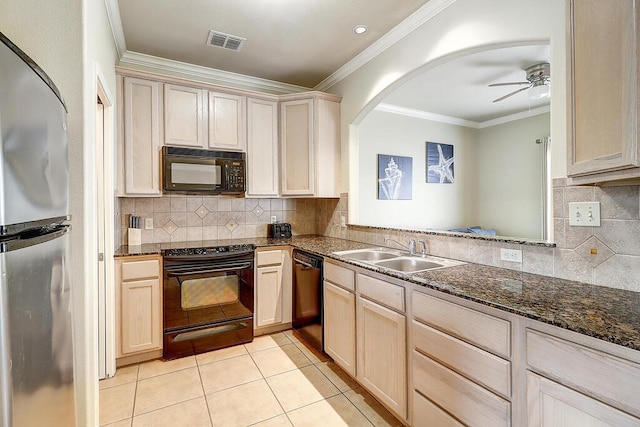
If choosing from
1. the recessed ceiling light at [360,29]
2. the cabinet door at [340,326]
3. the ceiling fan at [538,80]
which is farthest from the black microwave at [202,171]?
the ceiling fan at [538,80]

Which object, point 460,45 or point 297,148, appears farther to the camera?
point 297,148

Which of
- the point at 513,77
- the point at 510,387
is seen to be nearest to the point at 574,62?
the point at 510,387

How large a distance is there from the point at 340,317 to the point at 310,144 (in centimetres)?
180

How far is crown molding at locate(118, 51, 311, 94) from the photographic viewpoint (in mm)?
2970

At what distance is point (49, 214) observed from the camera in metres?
0.88

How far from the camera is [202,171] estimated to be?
2.91 meters

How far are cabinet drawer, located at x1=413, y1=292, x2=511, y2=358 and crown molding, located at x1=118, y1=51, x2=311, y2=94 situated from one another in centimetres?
298

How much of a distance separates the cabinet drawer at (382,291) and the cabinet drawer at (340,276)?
0.31ft

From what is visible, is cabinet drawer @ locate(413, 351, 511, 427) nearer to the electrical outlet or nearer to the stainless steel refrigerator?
the electrical outlet

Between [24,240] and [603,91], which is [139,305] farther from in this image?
[603,91]

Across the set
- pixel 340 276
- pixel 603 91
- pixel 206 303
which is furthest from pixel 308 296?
pixel 603 91

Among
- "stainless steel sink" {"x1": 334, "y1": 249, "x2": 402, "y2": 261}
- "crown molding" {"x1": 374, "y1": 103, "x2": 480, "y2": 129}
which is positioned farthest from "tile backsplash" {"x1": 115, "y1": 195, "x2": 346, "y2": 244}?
"crown molding" {"x1": 374, "y1": 103, "x2": 480, "y2": 129}

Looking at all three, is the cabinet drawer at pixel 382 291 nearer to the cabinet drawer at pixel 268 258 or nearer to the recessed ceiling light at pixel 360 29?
the cabinet drawer at pixel 268 258

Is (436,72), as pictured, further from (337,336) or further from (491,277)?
(337,336)
